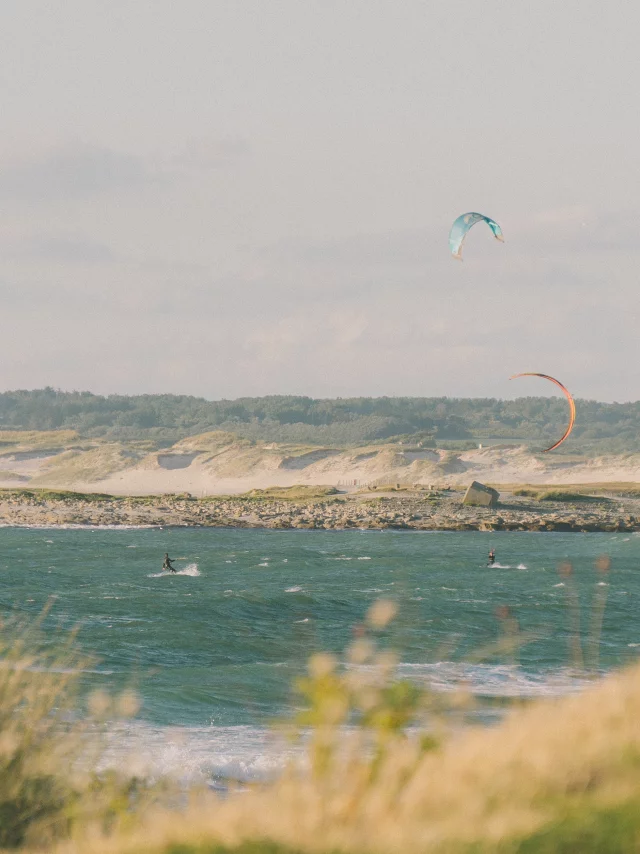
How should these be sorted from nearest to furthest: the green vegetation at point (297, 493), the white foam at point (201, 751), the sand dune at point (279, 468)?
the white foam at point (201, 751) → the green vegetation at point (297, 493) → the sand dune at point (279, 468)

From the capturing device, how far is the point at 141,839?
5629 millimetres

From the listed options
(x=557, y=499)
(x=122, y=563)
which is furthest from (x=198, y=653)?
(x=557, y=499)

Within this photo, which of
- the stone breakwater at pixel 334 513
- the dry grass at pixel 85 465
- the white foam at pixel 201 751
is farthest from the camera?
the dry grass at pixel 85 465

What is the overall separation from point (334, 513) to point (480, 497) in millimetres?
11999

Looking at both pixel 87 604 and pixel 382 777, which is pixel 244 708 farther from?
pixel 87 604

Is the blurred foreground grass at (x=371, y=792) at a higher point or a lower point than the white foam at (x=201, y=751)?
higher

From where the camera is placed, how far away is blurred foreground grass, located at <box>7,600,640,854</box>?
17.2ft

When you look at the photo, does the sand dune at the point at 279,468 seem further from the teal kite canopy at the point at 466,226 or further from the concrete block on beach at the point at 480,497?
the teal kite canopy at the point at 466,226

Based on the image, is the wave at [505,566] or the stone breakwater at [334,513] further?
the stone breakwater at [334,513]

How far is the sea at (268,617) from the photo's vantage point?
16781 mm

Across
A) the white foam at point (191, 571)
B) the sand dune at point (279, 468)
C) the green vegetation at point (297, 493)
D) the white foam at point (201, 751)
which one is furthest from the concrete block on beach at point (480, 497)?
the white foam at point (201, 751)

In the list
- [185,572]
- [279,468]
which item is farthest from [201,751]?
[279,468]

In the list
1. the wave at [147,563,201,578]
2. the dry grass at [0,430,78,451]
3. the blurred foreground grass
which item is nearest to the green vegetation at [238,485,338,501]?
the wave at [147,563,201,578]

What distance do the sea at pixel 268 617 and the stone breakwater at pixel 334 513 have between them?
8820 millimetres
